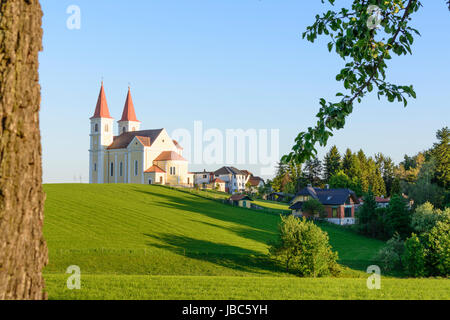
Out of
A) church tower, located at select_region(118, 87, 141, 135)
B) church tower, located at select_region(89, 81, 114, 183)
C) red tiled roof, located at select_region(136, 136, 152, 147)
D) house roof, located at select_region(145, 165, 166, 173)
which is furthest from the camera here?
church tower, located at select_region(118, 87, 141, 135)

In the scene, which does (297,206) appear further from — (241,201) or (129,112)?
(129,112)

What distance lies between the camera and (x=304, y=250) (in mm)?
29312

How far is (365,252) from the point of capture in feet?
138

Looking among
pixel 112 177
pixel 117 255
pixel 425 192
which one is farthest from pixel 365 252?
pixel 112 177

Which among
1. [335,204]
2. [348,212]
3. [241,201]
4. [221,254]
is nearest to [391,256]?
[221,254]

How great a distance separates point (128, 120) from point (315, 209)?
166ft

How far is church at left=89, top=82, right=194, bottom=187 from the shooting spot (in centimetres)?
8181

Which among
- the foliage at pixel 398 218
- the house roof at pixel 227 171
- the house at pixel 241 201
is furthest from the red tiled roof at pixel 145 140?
the foliage at pixel 398 218

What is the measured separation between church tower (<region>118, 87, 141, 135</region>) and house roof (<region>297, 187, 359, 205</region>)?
43.7 meters

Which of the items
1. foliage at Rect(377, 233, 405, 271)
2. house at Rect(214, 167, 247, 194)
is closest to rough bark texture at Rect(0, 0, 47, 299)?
foliage at Rect(377, 233, 405, 271)

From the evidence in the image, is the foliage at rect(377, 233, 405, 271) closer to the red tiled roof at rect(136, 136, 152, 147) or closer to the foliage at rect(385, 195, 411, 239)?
the foliage at rect(385, 195, 411, 239)

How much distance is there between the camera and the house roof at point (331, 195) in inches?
2630

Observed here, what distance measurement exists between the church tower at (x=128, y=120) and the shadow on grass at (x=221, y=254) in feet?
199

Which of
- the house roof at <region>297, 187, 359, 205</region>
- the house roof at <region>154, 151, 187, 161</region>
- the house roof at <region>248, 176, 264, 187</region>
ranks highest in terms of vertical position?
the house roof at <region>154, 151, 187, 161</region>
